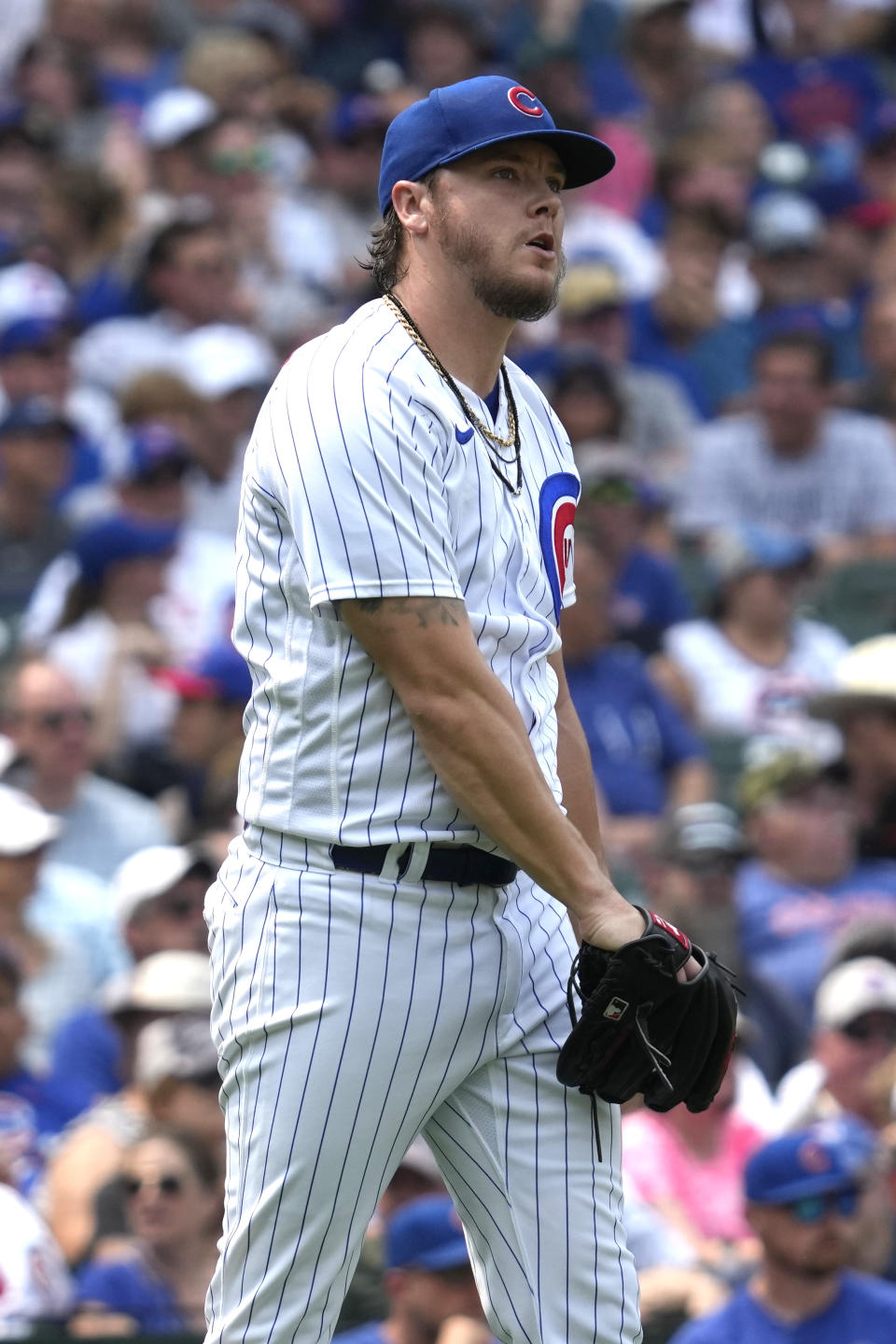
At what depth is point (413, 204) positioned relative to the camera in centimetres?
293

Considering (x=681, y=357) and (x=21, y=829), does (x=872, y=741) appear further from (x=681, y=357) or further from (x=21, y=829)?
(x=681, y=357)

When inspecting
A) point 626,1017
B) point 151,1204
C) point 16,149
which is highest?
point 16,149

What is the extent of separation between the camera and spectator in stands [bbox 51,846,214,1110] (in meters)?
5.62

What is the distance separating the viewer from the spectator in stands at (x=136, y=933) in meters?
5.62

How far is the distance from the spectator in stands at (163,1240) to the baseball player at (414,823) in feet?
6.10

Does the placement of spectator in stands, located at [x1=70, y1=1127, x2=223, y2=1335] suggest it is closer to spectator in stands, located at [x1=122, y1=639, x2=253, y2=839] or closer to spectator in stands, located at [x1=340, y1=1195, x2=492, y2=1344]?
spectator in stands, located at [x1=340, y1=1195, x2=492, y2=1344]

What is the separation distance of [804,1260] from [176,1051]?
1.53m

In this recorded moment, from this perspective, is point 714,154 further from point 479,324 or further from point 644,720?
point 479,324

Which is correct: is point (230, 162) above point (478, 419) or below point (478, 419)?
above

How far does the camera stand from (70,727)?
6.44 m

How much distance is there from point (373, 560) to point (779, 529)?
6017mm

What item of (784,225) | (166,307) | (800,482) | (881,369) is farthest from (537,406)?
(784,225)

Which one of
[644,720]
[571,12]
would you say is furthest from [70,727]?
[571,12]

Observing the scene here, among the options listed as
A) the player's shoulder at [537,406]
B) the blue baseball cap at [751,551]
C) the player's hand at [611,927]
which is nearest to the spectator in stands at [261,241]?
the blue baseball cap at [751,551]
